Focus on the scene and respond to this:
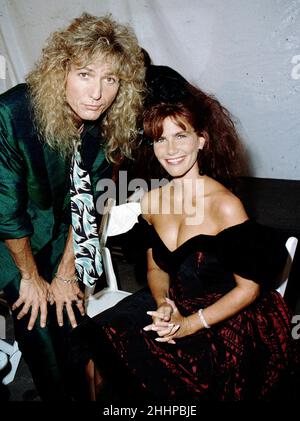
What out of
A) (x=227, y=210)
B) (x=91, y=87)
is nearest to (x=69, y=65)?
(x=91, y=87)

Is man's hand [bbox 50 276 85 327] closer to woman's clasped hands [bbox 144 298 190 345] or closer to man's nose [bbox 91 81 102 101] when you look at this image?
woman's clasped hands [bbox 144 298 190 345]

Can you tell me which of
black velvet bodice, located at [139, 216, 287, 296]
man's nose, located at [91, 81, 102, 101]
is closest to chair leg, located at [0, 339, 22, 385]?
black velvet bodice, located at [139, 216, 287, 296]

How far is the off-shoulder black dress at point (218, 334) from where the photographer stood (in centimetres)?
139

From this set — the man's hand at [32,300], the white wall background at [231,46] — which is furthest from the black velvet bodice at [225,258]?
the white wall background at [231,46]

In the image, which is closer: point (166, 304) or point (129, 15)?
point (166, 304)

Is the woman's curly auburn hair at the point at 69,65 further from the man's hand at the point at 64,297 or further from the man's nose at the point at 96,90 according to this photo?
the man's hand at the point at 64,297

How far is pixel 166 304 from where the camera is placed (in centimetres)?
155

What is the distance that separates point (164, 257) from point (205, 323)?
354 mm

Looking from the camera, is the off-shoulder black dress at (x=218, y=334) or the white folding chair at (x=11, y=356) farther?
the white folding chair at (x=11, y=356)

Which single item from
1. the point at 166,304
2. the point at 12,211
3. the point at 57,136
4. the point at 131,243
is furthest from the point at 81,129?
the point at 166,304

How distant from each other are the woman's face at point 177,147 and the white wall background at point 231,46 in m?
1.73

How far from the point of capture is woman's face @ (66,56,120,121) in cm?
140

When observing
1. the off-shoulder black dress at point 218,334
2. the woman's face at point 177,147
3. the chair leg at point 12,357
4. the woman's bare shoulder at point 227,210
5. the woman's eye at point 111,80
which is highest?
the woman's eye at point 111,80

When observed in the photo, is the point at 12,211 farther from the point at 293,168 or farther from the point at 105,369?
the point at 293,168
